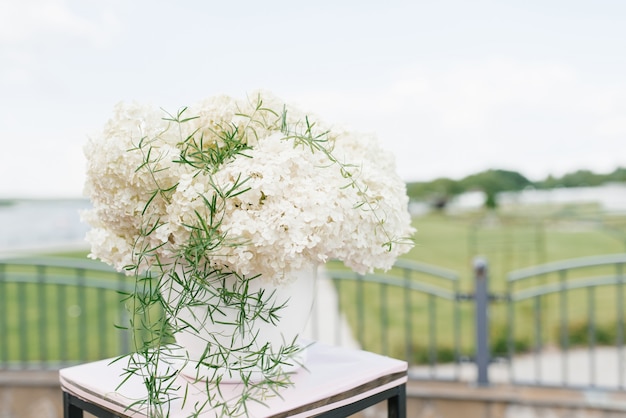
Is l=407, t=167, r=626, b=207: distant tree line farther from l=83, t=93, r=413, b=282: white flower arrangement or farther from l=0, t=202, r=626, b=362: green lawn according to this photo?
l=83, t=93, r=413, b=282: white flower arrangement

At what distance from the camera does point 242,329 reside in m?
0.90

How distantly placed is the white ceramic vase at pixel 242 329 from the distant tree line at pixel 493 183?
5.87m

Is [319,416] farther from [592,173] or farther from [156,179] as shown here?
[592,173]

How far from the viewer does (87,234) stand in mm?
989

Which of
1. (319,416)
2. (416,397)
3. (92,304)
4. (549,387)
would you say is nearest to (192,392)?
(319,416)

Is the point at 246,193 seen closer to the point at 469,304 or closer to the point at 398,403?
the point at 398,403

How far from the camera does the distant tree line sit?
6652mm

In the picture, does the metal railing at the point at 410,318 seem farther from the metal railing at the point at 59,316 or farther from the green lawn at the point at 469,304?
the metal railing at the point at 59,316

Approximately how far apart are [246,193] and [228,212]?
0.04 metres

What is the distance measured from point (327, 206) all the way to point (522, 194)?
23.8 ft

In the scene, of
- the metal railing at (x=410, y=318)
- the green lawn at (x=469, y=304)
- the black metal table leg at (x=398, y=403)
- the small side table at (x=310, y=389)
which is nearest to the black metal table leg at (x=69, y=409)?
the small side table at (x=310, y=389)

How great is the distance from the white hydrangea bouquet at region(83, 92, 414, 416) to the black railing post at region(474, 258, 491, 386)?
1.70 m

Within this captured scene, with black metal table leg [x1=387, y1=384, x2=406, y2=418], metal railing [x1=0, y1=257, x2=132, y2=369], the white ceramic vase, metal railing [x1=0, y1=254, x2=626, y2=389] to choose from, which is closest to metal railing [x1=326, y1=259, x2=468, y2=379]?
metal railing [x1=0, y1=254, x2=626, y2=389]

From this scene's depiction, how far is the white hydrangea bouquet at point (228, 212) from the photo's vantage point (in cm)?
81
